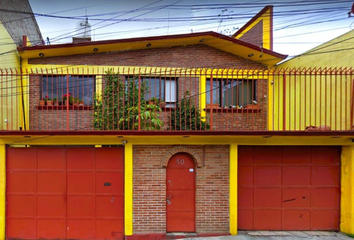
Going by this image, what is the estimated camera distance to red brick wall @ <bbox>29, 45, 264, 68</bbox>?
7887 millimetres

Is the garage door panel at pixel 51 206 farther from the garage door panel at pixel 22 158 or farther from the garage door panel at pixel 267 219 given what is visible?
the garage door panel at pixel 267 219

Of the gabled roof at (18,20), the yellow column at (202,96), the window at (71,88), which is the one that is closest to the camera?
the window at (71,88)

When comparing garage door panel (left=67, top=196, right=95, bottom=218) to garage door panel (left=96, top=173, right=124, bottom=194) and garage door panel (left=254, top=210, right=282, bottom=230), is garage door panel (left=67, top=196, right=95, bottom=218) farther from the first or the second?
garage door panel (left=254, top=210, right=282, bottom=230)

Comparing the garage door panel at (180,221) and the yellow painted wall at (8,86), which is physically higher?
the yellow painted wall at (8,86)

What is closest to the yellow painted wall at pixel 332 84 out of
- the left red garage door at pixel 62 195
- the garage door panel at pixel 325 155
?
the garage door panel at pixel 325 155

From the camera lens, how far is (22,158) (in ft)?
20.1

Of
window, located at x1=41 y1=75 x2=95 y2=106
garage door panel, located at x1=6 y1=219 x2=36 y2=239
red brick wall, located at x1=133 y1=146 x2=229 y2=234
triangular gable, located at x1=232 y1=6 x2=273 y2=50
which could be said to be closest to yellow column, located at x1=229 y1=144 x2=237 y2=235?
red brick wall, located at x1=133 y1=146 x2=229 y2=234

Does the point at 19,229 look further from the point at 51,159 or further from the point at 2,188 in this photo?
the point at 51,159

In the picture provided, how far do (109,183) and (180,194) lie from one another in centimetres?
188

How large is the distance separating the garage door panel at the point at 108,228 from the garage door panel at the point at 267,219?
368 cm

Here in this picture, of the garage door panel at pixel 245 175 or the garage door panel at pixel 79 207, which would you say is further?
the garage door panel at pixel 245 175

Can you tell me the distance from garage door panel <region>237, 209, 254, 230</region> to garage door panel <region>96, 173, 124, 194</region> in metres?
3.30

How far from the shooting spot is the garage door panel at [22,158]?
6.10m

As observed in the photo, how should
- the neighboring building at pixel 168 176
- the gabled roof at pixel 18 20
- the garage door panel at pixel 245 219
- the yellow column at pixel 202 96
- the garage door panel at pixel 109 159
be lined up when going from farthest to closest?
1. the gabled roof at pixel 18 20
2. the yellow column at pixel 202 96
3. the garage door panel at pixel 245 219
4. the garage door panel at pixel 109 159
5. the neighboring building at pixel 168 176
